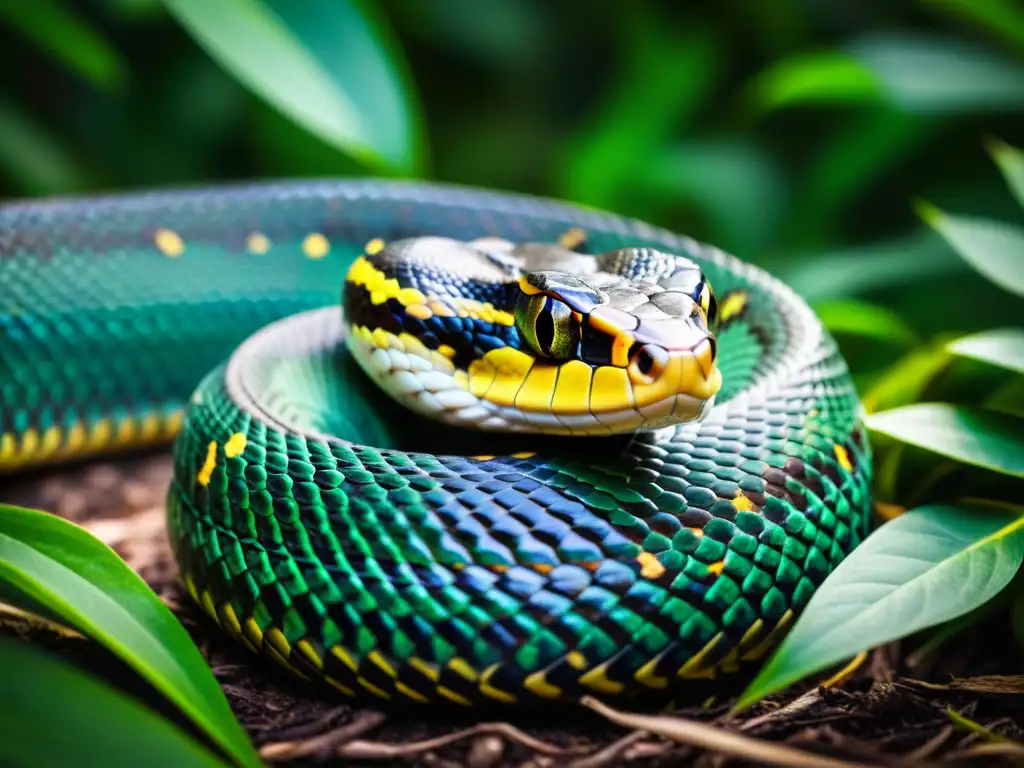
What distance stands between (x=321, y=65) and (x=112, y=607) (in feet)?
6.87

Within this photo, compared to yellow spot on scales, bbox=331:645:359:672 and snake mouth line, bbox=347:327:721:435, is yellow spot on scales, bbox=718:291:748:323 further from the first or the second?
yellow spot on scales, bbox=331:645:359:672

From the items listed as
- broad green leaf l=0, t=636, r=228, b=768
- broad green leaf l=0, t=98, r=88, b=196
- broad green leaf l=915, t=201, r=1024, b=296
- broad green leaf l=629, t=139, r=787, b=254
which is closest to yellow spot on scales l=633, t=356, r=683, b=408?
broad green leaf l=0, t=636, r=228, b=768

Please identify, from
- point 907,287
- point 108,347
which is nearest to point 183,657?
point 108,347

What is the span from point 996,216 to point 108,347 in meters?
3.86

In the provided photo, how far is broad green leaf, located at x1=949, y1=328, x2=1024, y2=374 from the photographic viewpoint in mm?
2143

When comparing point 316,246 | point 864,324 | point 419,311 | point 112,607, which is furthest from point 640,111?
point 112,607

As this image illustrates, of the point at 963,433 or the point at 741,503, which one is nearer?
the point at 741,503

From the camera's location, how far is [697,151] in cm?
498

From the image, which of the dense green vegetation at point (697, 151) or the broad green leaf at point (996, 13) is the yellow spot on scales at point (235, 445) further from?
the broad green leaf at point (996, 13)

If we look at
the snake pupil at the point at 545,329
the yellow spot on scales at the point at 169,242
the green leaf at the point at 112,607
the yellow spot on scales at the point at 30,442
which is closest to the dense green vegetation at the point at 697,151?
the green leaf at the point at 112,607

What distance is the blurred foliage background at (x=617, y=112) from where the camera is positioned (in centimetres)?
316

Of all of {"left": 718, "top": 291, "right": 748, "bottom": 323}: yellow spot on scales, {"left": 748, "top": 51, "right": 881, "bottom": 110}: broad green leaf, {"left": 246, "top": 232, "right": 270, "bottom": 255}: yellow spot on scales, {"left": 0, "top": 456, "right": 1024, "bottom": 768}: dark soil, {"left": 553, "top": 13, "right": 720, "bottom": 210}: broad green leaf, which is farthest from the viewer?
{"left": 553, "top": 13, "right": 720, "bottom": 210}: broad green leaf

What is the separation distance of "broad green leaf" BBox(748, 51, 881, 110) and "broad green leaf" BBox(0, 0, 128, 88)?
3009mm

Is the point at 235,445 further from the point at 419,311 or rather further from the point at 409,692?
the point at 409,692
